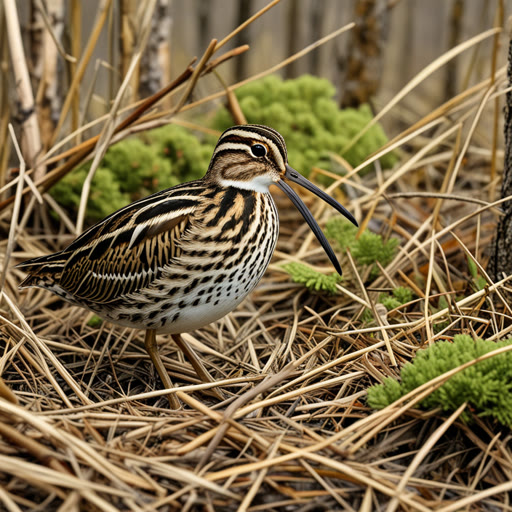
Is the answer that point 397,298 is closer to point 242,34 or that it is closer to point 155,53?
point 155,53

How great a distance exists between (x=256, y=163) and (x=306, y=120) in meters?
2.36

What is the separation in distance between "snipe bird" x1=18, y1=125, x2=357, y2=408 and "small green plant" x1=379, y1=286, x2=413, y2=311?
0.58 metres

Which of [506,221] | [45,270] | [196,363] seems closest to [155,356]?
[196,363]

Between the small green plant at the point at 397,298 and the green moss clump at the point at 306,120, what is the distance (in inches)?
73.5

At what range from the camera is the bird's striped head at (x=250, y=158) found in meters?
3.64

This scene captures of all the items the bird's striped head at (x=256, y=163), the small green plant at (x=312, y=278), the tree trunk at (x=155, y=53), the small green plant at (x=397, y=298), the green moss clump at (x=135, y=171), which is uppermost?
the tree trunk at (x=155, y=53)

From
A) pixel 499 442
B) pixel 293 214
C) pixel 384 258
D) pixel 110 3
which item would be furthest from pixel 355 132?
pixel 499 442

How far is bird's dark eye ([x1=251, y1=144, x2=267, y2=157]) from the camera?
12.0 feet

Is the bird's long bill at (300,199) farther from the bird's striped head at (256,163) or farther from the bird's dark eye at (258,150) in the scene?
the bird's dark eye at (258,150)

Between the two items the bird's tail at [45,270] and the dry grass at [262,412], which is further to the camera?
the bird's tail at [45,270]

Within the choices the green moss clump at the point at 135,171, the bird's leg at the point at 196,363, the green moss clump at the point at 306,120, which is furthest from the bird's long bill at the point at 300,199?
the green moss clump at the point at 306,120

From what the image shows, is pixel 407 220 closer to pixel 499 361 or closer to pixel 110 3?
pixel 499 361

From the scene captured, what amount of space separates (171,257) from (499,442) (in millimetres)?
1860

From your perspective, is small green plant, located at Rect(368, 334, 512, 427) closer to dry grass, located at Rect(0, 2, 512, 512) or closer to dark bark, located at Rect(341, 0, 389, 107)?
dry grass, located at Rect(0, 2, 512, 512)
